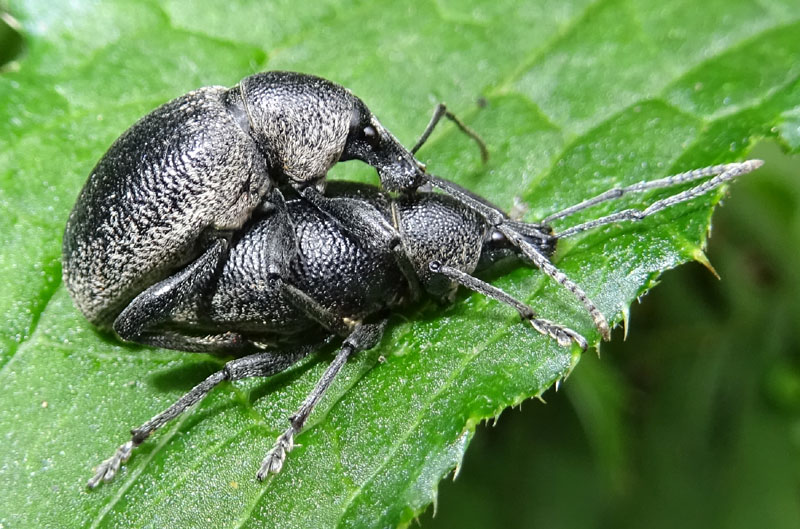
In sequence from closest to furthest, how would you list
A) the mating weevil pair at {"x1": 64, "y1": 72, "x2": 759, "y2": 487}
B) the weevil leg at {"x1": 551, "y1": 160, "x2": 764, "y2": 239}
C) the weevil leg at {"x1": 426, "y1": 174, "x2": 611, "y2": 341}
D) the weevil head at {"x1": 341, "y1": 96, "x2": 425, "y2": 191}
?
the weevil leg at {"x1": 426, "y1": 174, "x2": 611, "y2": 341} < the weevil leg at {"x1": 551, "y1": 160, "x2": 764, "y2": 239} < the mating weevil pair at {"x1": 64, "y1": 72, "x2": 759, "y2": 487} < the weevil head at {"x1": 341, "y1": 96, "x2": 425, "y2": 191}

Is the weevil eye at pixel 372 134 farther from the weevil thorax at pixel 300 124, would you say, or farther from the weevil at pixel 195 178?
the weevil thorax at pixel 300 124

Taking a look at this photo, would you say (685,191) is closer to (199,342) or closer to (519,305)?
(519,305)

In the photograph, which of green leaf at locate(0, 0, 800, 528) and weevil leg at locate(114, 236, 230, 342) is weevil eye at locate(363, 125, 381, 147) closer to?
green leaf at locate(0, 0, 800, 528)

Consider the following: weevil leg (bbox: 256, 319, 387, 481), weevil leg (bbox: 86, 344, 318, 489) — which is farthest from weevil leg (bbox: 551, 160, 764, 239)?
weevil leg (bbox: 86, 344, 318, 489)

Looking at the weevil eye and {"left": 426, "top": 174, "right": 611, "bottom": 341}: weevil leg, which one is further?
the weevil eye

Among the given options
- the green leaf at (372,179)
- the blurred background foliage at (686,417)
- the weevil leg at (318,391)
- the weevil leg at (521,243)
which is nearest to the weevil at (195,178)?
the weevil leg at (521,243)

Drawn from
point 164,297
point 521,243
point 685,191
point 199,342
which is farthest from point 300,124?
point 685,191
